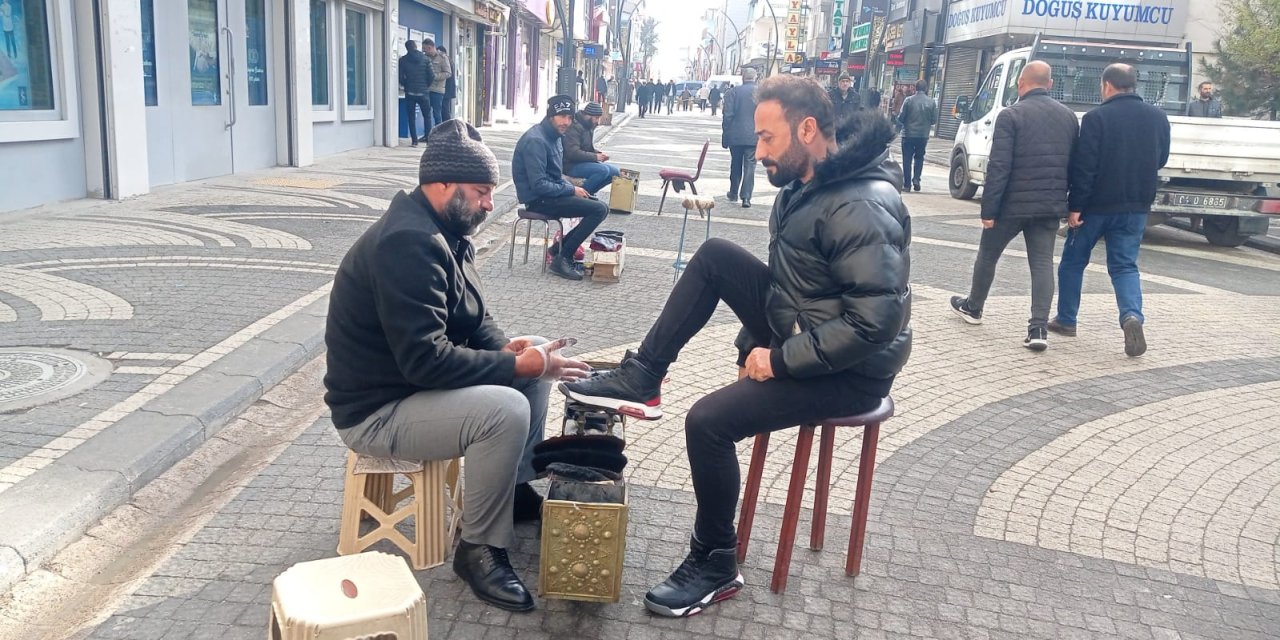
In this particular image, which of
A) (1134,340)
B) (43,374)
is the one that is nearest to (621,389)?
(43,374)

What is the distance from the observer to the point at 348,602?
2395 millimetres

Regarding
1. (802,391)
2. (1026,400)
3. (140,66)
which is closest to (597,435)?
(802,391)

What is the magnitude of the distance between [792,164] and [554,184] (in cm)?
506

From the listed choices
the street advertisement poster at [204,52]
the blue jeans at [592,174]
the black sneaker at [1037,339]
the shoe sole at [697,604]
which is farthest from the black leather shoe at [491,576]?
the street advertisement poster at [204,52]

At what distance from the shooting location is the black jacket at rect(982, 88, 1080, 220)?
22.3 feet

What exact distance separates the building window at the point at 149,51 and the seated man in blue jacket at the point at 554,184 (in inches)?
217

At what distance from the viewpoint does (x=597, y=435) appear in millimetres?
3506

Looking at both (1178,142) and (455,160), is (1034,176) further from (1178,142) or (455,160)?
(1178,142)

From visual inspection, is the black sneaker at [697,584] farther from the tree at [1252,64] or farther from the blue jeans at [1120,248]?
the tree at [1252,64]

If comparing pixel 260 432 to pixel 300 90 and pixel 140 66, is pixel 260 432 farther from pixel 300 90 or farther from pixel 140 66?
pixel 300 90

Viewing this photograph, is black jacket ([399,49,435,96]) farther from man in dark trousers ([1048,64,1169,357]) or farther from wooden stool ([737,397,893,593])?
wooden stool ([737,397,893,593])

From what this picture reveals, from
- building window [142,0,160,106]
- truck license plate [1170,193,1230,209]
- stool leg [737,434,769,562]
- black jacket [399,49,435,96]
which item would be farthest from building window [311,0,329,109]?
stool leg [737,434,769,562]

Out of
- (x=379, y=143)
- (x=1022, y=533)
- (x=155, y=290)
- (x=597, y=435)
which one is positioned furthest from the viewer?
(x=379, y=143)

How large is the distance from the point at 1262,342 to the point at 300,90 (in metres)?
12.7
